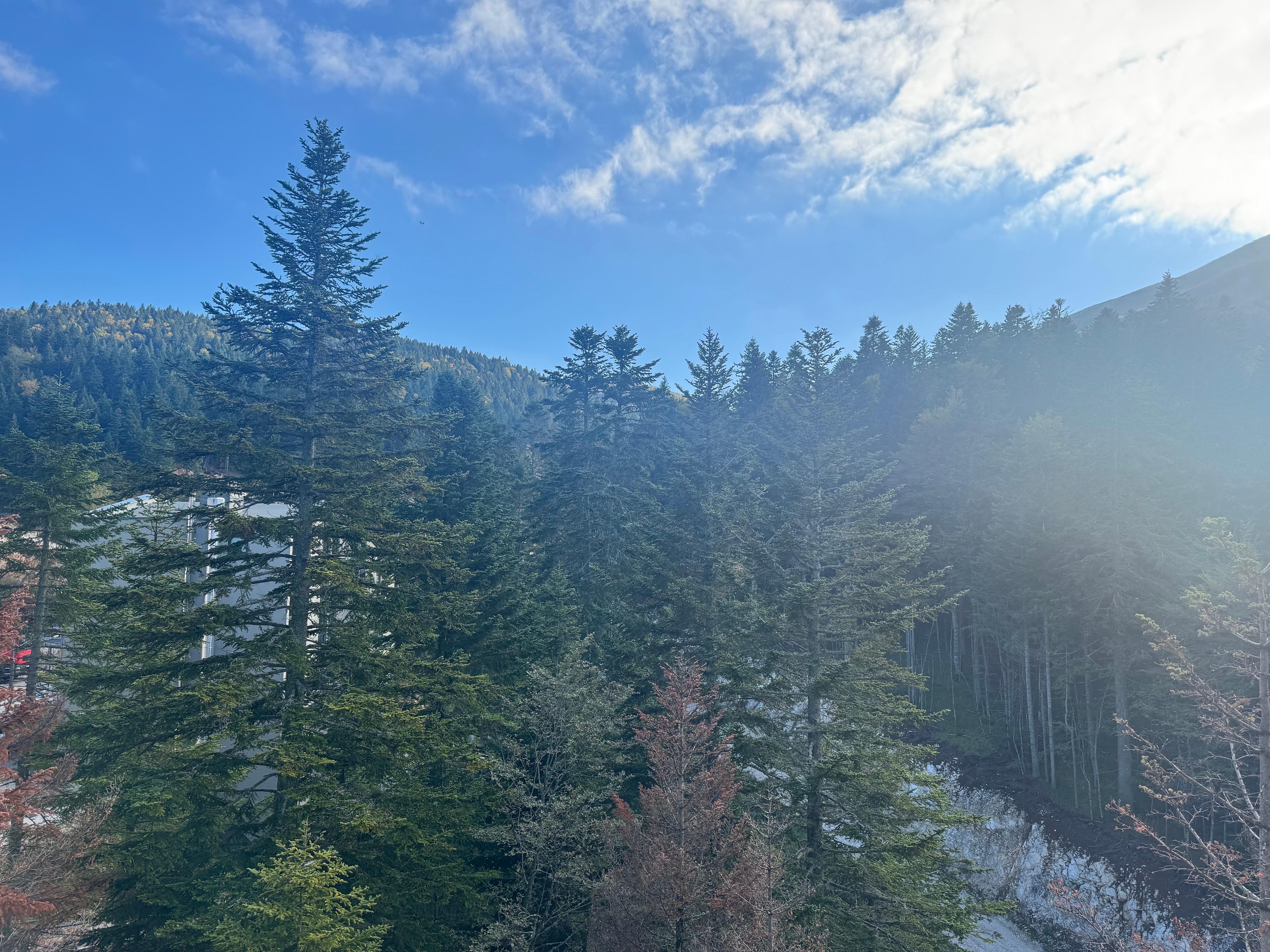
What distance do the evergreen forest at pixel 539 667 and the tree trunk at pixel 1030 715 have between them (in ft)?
1.79

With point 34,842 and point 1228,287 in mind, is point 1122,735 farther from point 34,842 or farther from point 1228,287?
point 1228,287

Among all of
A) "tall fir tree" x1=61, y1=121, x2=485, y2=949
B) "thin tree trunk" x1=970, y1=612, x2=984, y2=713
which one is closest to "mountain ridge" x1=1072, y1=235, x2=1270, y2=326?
"thin tree trunk" x1=970, y1=612, x2=984, y2=713

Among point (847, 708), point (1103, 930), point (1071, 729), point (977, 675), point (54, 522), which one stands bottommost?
point (1071, 729)

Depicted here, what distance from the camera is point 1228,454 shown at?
37.1 metres

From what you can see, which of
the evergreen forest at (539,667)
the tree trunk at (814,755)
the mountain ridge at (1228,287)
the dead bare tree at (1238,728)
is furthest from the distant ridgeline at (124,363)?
the mountain ridge at (1228,287)

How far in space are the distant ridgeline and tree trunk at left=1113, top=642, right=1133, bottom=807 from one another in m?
30.6

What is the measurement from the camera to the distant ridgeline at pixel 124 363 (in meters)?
76.9

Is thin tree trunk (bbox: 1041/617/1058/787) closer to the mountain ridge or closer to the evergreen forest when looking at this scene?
the evergreen forest

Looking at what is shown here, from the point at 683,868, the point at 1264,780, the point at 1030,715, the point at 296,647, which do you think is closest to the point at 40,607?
the point at 296,647

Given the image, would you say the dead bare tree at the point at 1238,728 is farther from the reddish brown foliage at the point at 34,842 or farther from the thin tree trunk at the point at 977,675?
the thin tree trunk at the point at 977,675

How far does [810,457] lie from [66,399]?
33.4 meters

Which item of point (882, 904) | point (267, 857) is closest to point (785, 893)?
point (882, 904)

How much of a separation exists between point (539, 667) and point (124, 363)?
124m

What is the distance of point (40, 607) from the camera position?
78.6 feet
